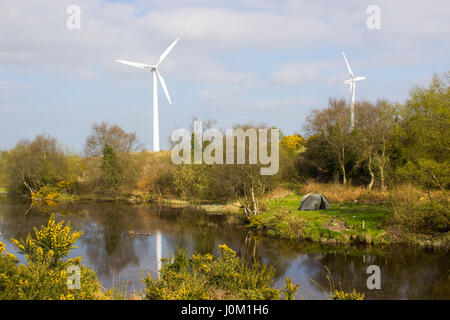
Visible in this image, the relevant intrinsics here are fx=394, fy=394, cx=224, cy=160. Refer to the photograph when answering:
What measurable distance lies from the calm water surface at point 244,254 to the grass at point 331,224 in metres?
0.97

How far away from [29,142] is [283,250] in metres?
45.1

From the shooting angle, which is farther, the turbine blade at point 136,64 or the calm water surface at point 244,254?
the turbine blade at point 136,64

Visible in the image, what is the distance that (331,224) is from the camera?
22141mm

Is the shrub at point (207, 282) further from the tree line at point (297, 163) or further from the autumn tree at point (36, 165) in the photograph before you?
the autumn tree at point (36, 165)

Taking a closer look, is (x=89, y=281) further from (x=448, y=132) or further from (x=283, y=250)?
(x=448, y=132)

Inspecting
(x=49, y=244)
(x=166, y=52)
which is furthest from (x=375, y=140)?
(x=49, y=244)

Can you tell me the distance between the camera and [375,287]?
14.1 m

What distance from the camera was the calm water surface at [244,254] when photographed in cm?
1449

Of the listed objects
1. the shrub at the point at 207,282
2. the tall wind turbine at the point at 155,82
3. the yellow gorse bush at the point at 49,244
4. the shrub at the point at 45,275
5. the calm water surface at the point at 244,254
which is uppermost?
the tall wind turbine at the point at 155,82

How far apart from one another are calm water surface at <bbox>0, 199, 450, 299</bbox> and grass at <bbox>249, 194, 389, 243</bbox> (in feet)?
3.19

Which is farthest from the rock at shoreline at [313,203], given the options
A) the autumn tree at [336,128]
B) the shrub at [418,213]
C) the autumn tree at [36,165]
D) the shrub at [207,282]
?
the autumn tree at [36,165]

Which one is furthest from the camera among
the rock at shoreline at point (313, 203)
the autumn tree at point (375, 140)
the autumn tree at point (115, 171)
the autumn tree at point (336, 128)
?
the autumn tree at point (115, 171)

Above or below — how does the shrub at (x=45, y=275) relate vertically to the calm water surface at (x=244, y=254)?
above

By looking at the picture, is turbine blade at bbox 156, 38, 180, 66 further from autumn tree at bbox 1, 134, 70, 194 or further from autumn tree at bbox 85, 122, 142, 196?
autumn tree at bbox 1, 134, 70, 194
